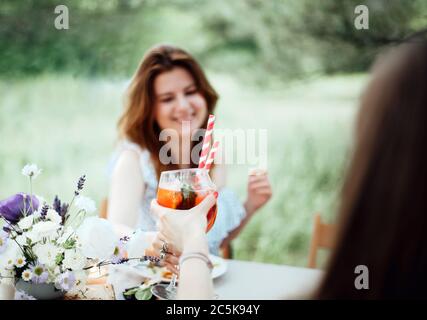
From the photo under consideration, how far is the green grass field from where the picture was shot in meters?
3.59

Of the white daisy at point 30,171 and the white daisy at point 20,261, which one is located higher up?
the white daisy at point 30,171

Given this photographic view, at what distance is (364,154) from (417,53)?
0.56 feet

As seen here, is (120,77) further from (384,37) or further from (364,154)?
(364,154)

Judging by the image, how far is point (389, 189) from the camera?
0.69 m

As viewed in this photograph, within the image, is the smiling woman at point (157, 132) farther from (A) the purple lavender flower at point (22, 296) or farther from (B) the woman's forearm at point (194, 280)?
(B) the woman's forearm at point (194, 280)

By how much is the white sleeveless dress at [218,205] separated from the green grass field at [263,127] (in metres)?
1.69

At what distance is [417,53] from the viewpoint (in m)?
0.70

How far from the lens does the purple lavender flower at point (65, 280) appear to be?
3.51ft

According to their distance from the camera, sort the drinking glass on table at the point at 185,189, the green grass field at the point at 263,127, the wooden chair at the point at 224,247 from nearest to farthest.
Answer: the drinking glass on table at the point at 185,189 < the wooden chair at the point at 224,247 < the green grass field at the point at 263,127

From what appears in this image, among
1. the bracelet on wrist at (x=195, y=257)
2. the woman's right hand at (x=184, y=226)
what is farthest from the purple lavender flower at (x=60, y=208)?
the bracelet on wrist at (x=195, y=257)

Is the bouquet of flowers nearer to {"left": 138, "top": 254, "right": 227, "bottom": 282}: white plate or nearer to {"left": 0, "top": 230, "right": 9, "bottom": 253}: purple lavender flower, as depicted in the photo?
{"left": 0, "top": 230, "right": 9, "bottom": 253}: purple lavender flower

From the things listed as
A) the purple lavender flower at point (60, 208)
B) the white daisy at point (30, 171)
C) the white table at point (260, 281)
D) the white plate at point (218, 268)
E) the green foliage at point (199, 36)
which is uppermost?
the green foliage at point (199, 36)

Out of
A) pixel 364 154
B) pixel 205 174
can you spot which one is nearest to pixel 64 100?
pixel 205 174
